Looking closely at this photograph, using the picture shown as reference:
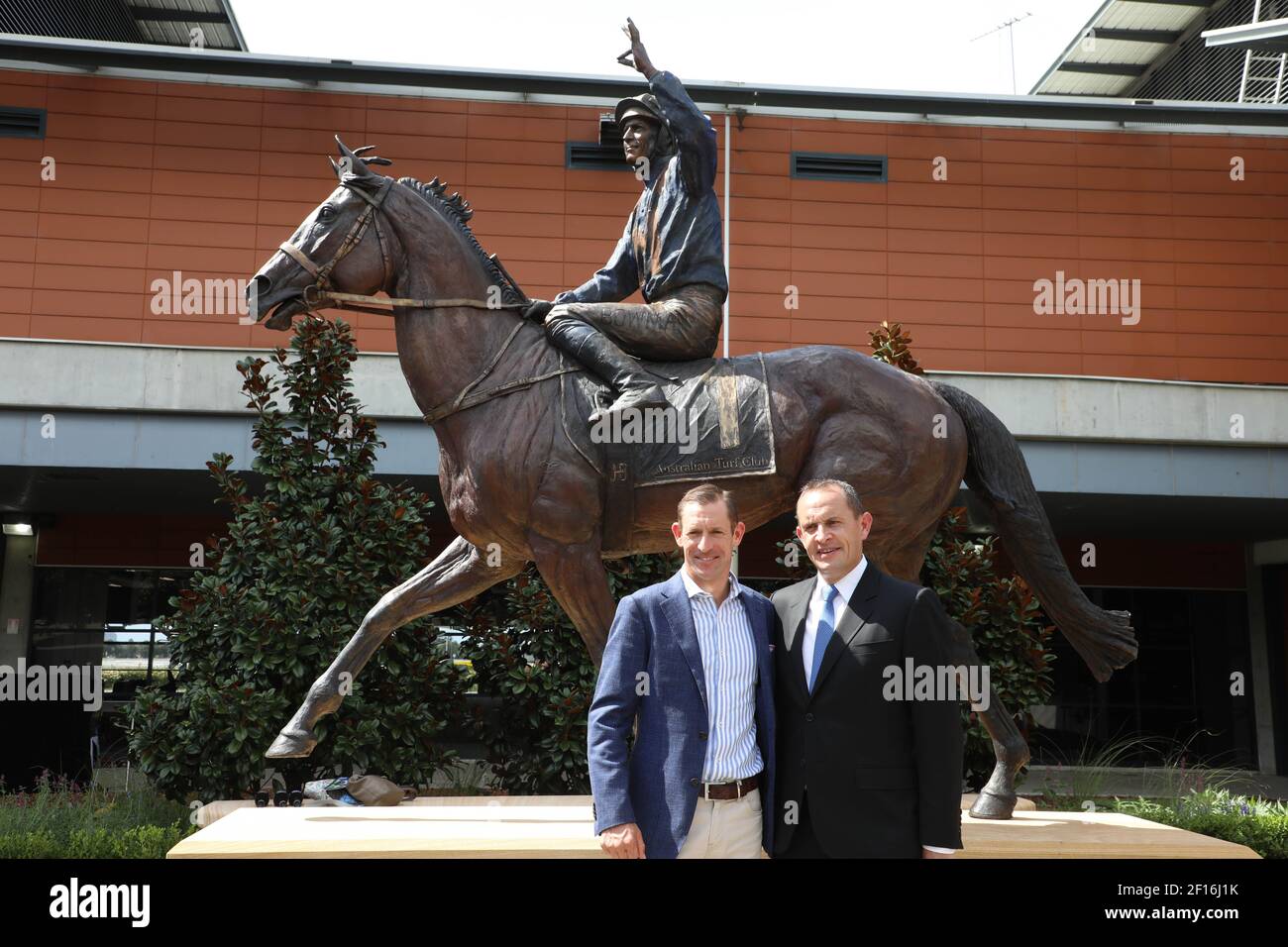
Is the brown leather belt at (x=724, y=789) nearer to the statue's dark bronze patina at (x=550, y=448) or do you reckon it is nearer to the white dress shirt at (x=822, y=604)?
the white dress shirt at (x=822, y=604)

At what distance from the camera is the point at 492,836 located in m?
3.82

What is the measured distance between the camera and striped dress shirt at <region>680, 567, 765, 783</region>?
2762 mm

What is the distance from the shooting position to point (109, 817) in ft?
23.6

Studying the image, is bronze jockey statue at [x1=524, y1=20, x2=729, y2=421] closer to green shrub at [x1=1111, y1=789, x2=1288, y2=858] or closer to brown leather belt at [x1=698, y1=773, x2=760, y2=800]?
brown leather belt at [x1=698, y1=773, x2=760, y2=800]

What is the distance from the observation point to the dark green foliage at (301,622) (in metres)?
7.65

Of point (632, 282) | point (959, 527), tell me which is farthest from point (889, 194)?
point (632, 282)

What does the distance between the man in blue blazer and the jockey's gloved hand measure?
83.3 inches

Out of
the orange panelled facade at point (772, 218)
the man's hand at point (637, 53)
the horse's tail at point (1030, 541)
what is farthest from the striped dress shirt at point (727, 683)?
the orange panelled facade at point (772, 218)

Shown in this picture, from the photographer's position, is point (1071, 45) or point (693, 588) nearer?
point (693, 588)

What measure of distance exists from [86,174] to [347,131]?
3.14m

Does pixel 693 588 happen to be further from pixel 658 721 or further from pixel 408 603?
pixel 408 603

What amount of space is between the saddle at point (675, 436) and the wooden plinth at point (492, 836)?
1.38 m

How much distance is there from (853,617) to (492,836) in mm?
1783

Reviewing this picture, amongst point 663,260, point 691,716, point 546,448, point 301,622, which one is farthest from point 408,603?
point 301,622
